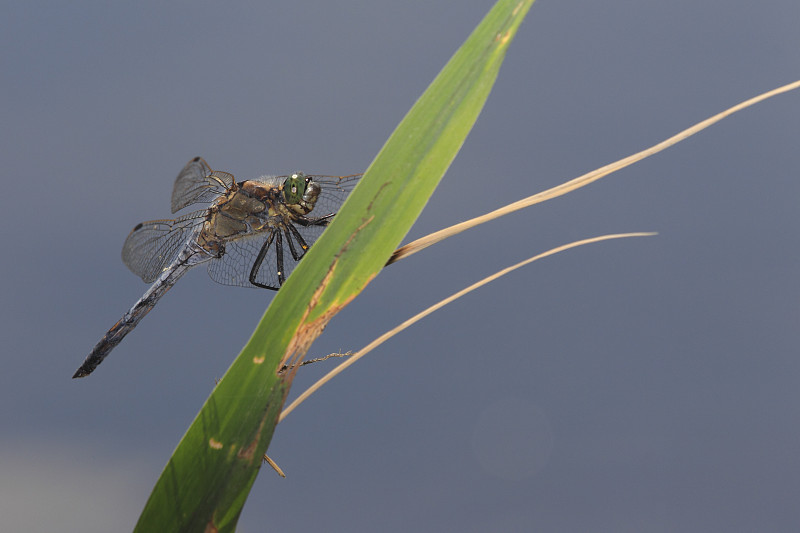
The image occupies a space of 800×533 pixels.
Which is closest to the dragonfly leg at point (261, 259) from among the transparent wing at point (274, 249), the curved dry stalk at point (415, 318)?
the transparent wing at point (274, 249)

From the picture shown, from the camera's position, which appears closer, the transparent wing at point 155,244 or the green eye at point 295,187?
the green eye at point 295,187

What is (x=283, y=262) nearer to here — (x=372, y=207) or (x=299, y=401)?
(x=299, y=401)

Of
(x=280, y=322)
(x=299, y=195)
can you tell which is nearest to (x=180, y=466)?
(x=280, y=322)

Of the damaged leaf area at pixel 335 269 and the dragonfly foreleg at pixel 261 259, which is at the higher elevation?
the dragonfly foreleg at pixel 261 259

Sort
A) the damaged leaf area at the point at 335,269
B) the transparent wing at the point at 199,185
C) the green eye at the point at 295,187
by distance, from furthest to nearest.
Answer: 1. the transparent wing at the point at 199,185
2. the green eye at the point at 295,187
3. the damaged leaf area at the point at 335,269

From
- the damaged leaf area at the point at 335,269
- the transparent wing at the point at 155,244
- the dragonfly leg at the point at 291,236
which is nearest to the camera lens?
the damaged leaf area at the point at 335,269

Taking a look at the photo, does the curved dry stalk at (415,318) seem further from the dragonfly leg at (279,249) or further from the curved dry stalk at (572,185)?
the dragonfly leg at (279,249)

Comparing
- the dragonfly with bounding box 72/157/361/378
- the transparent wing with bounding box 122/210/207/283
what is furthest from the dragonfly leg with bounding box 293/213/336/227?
the transparent wing with bounding box 122/210/207/283
